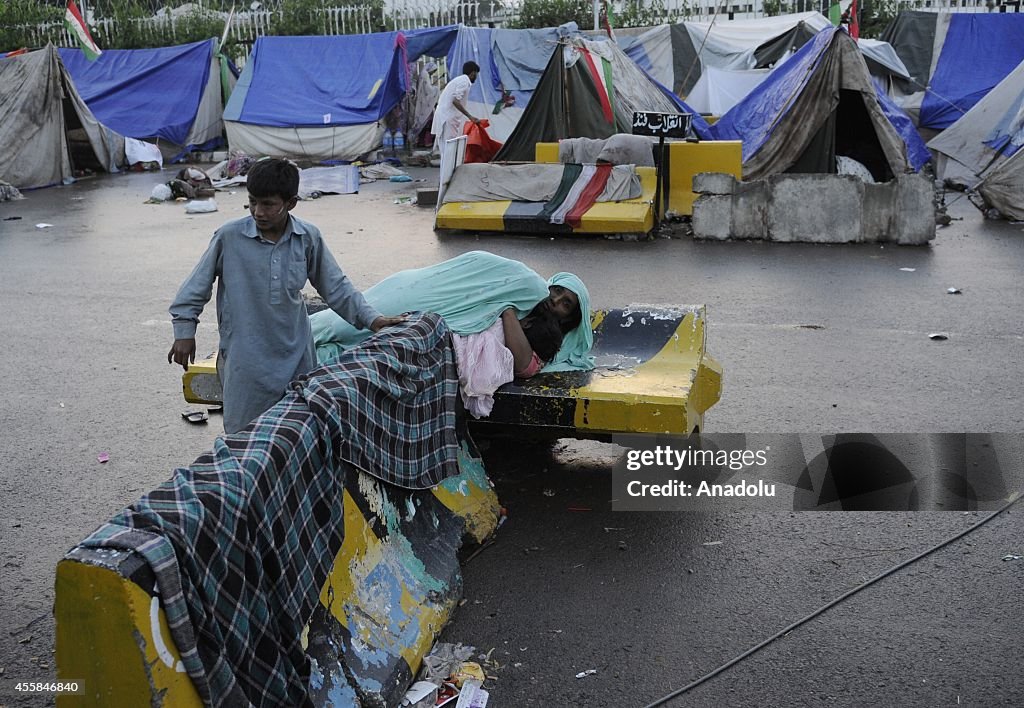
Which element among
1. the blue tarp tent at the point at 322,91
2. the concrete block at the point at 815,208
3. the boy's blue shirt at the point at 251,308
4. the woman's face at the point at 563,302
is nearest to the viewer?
the boy's blue shirt at the point at 251,308

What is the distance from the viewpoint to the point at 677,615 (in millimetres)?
3771

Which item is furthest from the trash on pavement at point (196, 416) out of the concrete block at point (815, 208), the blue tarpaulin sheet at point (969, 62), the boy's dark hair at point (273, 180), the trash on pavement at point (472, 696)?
the blue tarpaulin sheet at point (969, 62)

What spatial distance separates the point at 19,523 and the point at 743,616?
321 centimetres

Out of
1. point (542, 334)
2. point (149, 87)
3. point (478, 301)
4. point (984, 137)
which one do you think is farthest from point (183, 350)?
point (149, 87)

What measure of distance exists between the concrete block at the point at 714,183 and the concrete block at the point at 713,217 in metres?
0.07

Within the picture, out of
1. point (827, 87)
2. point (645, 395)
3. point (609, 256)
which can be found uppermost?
point (827, 87)

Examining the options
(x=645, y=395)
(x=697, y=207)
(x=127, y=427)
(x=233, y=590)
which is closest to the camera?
(x=233, y=590)

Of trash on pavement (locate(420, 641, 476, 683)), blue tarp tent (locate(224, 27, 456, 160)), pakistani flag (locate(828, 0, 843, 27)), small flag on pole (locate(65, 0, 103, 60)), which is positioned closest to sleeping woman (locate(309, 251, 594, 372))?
trash on pavement (locate(420, 641, 476, 683))

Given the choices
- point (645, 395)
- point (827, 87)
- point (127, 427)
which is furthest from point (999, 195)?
point (127, 427)

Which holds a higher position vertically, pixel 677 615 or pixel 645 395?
pixel 645 395

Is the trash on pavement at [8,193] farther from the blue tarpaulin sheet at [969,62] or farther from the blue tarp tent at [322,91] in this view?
the blue tarpaulin sheet at [969,62]

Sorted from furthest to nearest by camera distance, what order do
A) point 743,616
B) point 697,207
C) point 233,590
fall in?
point 697,207, point 743,616, point 233,590

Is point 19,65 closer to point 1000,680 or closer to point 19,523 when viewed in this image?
point 19,523

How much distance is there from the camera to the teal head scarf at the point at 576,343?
4.95 meters
